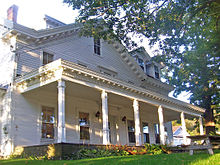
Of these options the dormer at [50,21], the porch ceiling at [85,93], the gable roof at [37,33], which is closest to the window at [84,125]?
the porch ceiling at [85,93]

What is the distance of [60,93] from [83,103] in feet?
18.0

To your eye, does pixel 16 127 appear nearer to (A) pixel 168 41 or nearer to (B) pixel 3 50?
(B) pixel 3 50

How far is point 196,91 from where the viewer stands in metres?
28.2

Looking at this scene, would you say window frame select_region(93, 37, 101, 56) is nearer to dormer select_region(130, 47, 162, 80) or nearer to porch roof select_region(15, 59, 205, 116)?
porch roof select_region(15, 59, 205, 116)

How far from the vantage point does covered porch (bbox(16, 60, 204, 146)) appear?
12461 millimetres

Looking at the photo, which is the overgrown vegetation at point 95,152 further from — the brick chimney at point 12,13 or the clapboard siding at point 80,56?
the brick chimney at point 12,13

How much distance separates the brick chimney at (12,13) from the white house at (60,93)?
96 centimetres

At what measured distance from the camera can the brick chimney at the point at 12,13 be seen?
54.1 feet

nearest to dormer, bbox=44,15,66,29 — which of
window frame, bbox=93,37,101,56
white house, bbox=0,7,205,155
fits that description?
white house, bbox=0,7,205,155

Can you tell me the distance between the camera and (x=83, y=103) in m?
17.3

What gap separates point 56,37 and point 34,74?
466 centimetres

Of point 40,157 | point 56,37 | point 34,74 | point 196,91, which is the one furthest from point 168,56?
point 196,91

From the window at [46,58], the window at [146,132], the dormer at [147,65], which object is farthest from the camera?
the dormer at [147,65]

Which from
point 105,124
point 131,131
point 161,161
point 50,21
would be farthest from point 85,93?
point 161,161
